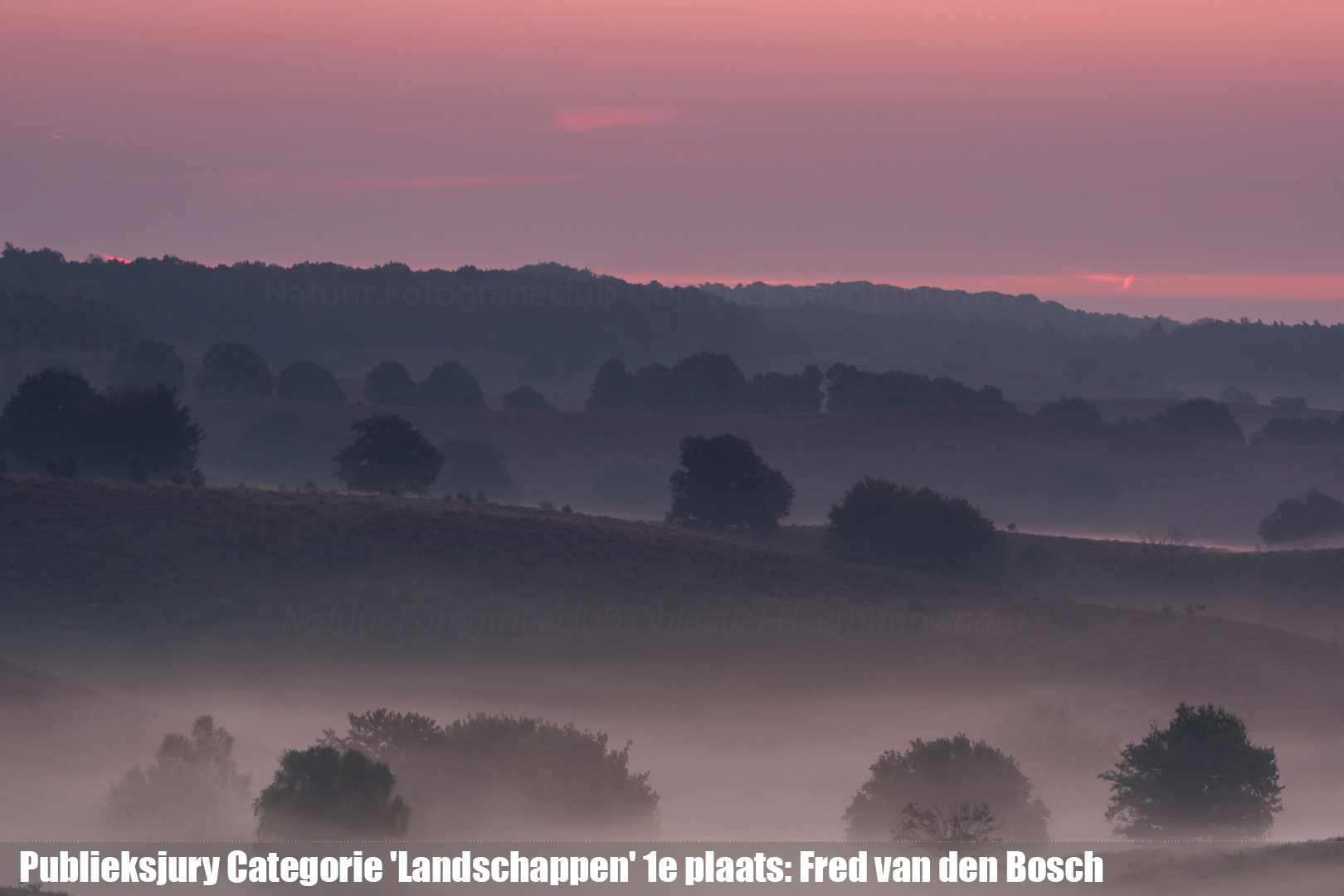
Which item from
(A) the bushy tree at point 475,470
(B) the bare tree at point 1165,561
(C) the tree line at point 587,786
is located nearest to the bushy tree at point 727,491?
(B) the bare tree at point 1165,561

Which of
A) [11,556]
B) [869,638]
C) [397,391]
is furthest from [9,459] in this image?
[397,391]

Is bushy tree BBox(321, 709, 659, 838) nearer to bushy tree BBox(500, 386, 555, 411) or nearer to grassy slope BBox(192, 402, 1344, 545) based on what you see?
grassy slope BBox(192, 402, 1344, 545)

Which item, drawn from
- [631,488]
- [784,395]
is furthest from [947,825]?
[784,395]

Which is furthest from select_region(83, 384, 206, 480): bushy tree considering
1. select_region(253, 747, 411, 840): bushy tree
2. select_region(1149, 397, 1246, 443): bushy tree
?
select_region(1149, 397, 1246, 443): bushy tree

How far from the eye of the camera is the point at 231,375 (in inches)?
6152

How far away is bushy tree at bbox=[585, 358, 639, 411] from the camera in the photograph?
6471 inches

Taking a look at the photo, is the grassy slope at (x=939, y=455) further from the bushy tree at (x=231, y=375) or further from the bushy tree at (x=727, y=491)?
the bushy tree at (x=727, y=491)

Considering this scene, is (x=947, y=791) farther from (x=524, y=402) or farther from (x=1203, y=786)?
(x=524, y=402)

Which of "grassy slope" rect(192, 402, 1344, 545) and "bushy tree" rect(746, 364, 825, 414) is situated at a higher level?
"bushy tree" rect(746, 364, 825, 414)

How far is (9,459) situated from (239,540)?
30.8 metres

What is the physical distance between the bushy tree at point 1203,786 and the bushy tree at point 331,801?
16.1 metres

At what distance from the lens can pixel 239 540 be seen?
57.4 m

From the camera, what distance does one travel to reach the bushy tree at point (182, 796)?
26422 mm

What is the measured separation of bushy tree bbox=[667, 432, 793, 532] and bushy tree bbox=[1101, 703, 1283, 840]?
162ft
